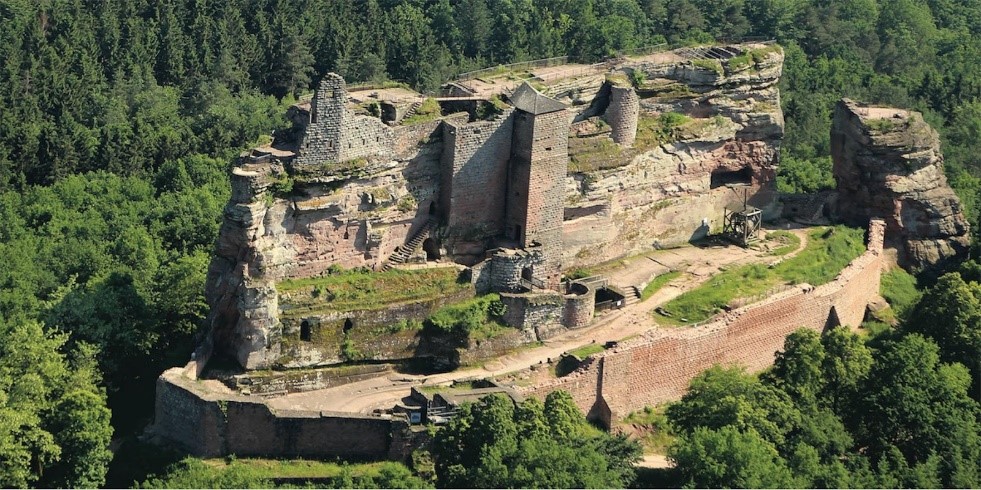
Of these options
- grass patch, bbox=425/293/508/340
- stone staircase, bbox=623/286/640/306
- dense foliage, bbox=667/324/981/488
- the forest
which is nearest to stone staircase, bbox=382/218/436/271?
grass patch, bbox=425/293/508/340

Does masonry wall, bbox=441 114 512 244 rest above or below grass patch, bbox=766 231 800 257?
above

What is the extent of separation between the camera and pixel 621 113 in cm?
6675

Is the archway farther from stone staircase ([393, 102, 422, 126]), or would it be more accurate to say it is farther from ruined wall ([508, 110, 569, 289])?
stone staircase ([393, 102, 422, 126])

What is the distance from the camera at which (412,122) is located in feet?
203

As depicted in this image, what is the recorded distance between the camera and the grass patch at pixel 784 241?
227ft

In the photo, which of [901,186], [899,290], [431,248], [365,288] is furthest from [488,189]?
[901,186]

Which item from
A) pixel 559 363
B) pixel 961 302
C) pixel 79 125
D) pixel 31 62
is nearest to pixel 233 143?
pixel 79 125

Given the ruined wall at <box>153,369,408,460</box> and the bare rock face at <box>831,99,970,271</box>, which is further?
the bare rock face at <box>831,99,970,271</box>

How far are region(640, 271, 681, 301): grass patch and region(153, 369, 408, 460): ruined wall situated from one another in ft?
46.9

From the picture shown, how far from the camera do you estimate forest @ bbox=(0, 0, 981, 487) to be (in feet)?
185

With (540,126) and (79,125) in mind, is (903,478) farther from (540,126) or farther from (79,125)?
(79,125)

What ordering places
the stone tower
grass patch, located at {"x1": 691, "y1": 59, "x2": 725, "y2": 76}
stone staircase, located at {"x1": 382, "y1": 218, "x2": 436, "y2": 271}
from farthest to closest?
grass patch, located at {"x1": 691, "y1": 59, "x2": 725, "y2": 76}
the stone tower
stone staircase, located at {"x1": 382, "y1": 218, "x2": 436, "y2": 271}

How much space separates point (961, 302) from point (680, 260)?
36.5ft

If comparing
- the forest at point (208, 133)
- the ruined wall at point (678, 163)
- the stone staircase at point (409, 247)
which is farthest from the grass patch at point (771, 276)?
the stone staircase at point (409, 247)
